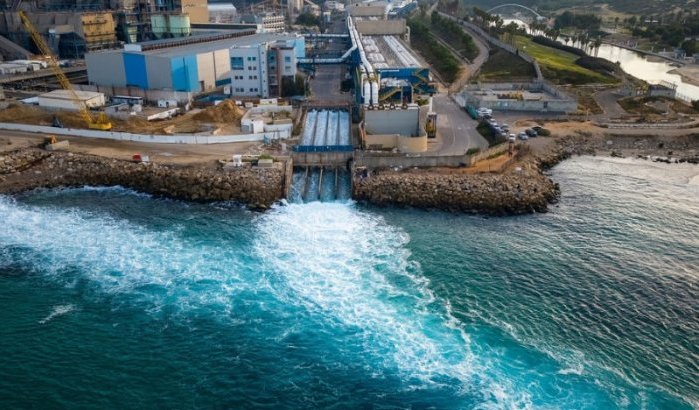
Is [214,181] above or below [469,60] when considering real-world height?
below

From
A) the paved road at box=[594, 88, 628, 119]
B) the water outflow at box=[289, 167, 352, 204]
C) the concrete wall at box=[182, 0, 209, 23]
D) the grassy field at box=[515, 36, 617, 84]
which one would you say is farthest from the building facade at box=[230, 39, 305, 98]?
the concrete wall at box=[182, 0, 209, 23]

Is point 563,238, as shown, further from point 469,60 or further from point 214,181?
point 469,60

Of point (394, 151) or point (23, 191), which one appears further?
point (394, 151)

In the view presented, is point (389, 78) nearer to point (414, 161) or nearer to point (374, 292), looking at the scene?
point (414, 161)

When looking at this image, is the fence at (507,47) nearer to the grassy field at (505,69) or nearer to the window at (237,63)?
the grassy field at (505,69)

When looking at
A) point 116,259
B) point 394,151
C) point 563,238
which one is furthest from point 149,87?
point 563,238

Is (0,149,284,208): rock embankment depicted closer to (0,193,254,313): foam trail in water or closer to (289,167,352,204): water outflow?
(289,167,352,204): water outflow
